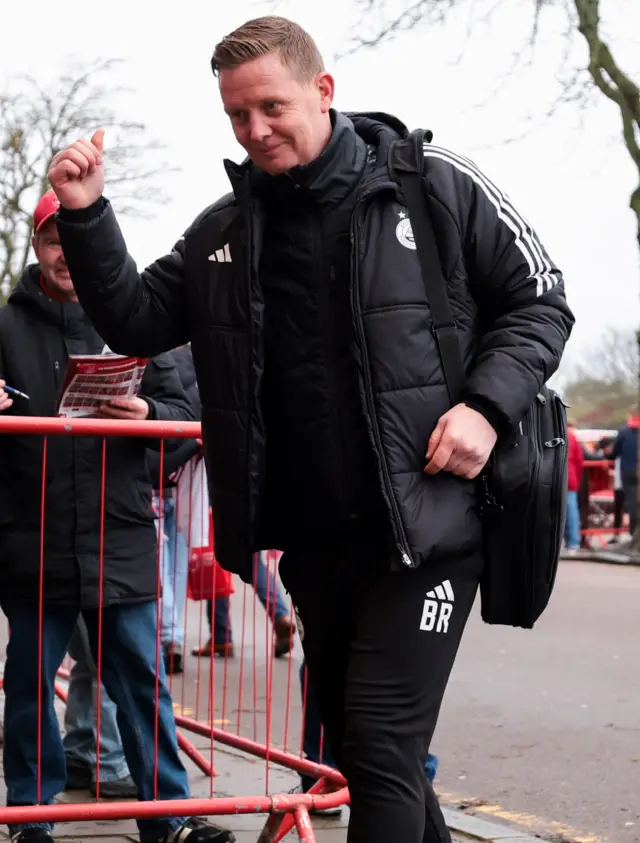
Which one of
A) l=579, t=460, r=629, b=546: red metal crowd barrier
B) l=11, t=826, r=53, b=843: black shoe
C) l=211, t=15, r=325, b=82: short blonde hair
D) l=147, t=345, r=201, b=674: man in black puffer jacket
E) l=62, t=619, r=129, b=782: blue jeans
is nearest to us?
l=211, t=15, r=325, b=82: short blonde hair

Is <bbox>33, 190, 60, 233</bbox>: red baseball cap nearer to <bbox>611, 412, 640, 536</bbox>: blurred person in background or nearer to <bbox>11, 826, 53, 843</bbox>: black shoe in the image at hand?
<bbox>11, 826, 53, 843</bbox>: black shoe

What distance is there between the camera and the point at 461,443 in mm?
2932

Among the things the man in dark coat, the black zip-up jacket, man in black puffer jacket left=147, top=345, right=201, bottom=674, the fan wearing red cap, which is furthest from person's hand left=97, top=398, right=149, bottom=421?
the black zip-up jacket

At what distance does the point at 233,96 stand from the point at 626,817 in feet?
10.8

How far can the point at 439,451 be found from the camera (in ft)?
9.65

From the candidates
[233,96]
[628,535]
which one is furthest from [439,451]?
[628,535]

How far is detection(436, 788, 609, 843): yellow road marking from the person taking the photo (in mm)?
4957

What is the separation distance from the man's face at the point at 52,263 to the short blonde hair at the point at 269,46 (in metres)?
1.63

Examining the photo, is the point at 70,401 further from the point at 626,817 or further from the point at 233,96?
the point at 626,817

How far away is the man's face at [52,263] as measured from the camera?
4.63m

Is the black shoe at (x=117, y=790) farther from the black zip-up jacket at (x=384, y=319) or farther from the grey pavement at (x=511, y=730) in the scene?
the black zip-up jacket at (x=384, y=319)

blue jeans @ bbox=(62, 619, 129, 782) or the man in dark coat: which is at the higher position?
the man in dark coat

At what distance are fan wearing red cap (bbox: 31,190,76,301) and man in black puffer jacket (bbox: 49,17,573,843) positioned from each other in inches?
53.4

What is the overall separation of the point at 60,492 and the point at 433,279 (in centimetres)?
187
